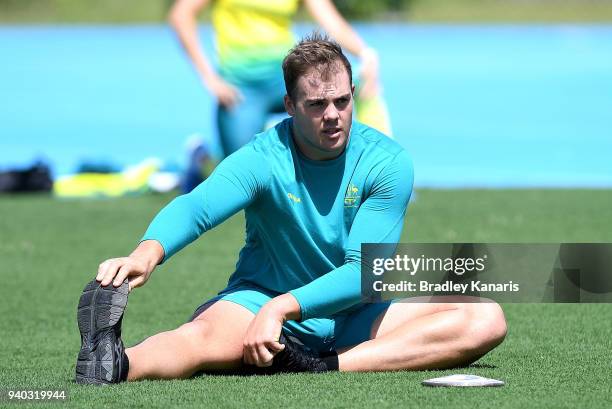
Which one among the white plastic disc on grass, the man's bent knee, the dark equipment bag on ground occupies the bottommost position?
the white plastic disc on grass

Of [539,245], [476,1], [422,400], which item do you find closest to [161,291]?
[539,245]

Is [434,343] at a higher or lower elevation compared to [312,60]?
lower

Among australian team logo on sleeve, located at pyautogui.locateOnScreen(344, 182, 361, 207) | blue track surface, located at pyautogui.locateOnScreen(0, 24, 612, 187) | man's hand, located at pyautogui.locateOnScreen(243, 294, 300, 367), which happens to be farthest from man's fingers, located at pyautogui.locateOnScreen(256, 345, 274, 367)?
blue track surface, located at pyautogui.locateOnScreen(0, 24, 612, 187)

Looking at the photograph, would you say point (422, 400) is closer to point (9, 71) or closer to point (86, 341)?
point (86, 341)

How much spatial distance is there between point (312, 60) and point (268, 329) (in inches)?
41.0

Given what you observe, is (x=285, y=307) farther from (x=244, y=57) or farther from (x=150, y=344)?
(x=244, y=57)

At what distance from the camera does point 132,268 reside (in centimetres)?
464

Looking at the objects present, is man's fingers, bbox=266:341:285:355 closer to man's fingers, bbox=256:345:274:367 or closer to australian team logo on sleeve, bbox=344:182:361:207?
man's fingers, bbox=256:345:274:367

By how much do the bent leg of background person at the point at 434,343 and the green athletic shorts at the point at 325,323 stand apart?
116mm

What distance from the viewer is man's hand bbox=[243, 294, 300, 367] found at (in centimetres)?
472

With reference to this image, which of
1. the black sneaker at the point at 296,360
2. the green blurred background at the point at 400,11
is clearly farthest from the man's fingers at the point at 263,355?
the green blurred background at the point at 400,11

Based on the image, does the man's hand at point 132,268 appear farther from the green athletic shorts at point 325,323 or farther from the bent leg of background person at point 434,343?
the bent leg of background person at point 434,343

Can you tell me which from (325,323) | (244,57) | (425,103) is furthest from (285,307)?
(425,103)

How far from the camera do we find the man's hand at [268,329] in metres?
4.72
